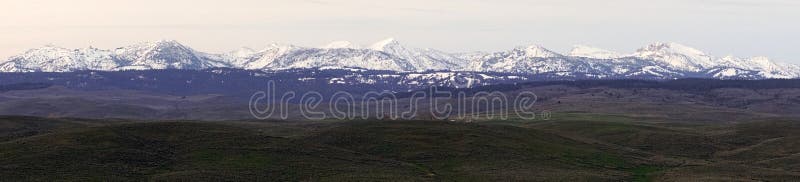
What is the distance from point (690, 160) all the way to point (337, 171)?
64198mm

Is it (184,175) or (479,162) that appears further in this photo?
(479,162)

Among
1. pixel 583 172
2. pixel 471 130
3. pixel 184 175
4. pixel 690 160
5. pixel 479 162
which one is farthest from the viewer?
pixel 471 130

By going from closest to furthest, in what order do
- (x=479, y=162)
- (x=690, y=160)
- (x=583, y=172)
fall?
(x=583, y=172), (x=479, y=162), (x=690, y=160)

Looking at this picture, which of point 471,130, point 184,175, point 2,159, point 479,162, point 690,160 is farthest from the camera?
point 471,130

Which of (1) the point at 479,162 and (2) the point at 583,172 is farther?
(1) the point at 479,162

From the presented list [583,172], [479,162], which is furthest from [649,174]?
[479,162]

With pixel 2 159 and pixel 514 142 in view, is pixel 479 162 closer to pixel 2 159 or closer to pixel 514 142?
pixel 514 142

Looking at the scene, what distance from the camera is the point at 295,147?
138 m

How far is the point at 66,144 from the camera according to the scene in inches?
4998

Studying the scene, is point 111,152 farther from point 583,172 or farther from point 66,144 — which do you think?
point 583,172

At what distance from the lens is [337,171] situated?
115125mm

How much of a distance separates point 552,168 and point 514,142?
27.3 m

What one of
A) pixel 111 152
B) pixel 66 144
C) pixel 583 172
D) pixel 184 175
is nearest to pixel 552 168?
pixel 583 172

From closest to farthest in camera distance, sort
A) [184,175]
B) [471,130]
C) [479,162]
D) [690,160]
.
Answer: [184,175] < [479,162] < [690,160] < [471,130]
